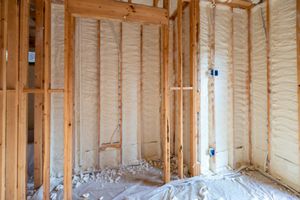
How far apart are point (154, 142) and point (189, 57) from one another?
1888 millimetres

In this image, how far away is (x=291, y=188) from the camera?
2.85 meters

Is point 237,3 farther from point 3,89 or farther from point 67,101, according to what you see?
point 3,89

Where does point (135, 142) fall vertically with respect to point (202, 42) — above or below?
below

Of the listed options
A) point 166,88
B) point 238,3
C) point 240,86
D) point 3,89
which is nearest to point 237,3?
point 238,3

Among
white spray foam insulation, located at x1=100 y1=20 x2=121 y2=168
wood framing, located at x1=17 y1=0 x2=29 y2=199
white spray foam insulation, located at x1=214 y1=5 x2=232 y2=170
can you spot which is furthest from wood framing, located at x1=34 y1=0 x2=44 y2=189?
white spray foam insulation, located at x1=214 y1=5 x2=232 y2=170

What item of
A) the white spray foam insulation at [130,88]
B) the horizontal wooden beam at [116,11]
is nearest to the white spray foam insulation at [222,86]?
the horizontal wooden beam at [116,11]

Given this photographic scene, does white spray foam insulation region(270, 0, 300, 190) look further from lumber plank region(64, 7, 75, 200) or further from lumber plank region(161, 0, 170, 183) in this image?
lumber plank region(64, 7, 75, 200)

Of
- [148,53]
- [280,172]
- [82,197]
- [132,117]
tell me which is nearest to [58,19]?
[148,53]

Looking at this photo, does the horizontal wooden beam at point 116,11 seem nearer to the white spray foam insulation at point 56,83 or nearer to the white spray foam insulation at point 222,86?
the white spray foam insulation at point 56,83

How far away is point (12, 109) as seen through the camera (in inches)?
88.0

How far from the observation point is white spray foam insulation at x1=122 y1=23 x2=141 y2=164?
12.2ft

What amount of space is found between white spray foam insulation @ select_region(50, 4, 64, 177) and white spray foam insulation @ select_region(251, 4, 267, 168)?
341cm

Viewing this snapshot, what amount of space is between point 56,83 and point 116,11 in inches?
62.1

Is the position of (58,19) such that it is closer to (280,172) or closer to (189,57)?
(189,57)
